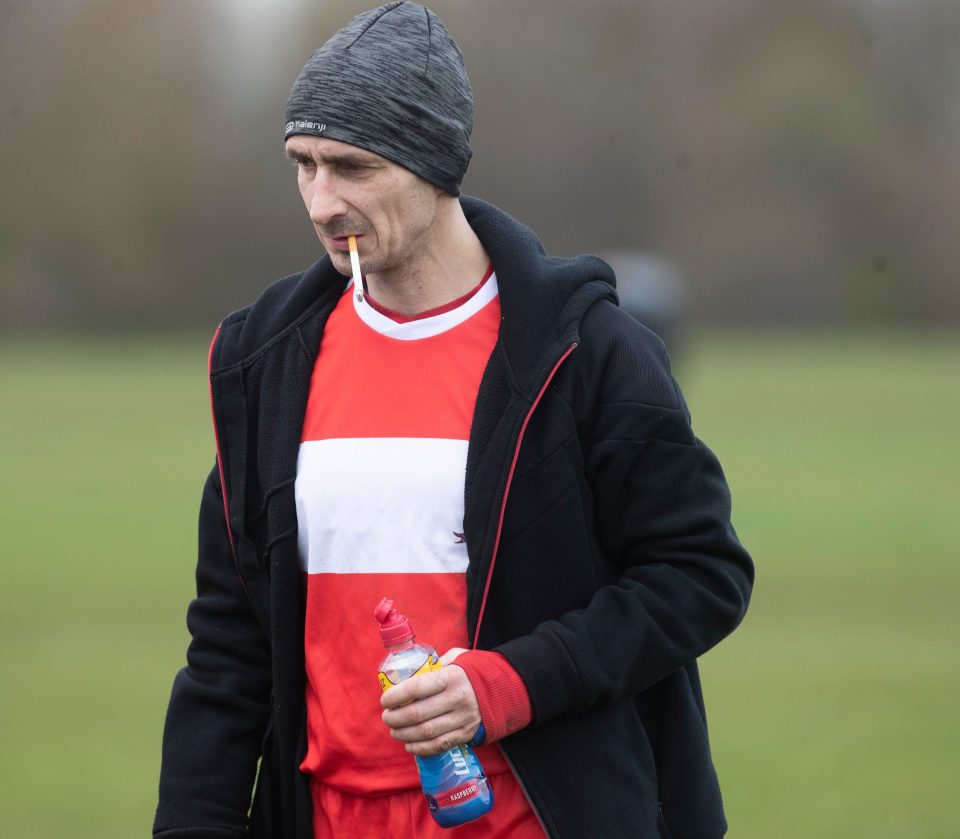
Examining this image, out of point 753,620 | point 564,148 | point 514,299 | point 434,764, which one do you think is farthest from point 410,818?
point 564,148

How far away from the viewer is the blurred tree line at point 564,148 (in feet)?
194

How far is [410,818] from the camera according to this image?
272 centimetres

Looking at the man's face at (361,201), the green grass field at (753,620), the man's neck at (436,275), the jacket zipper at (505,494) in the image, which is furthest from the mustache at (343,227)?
the green grass field at (753,620)

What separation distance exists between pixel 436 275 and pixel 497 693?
74 centimetres

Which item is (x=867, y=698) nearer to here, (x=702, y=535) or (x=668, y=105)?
(x=702, y=535)

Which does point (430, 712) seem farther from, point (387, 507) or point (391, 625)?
point (387, 507)

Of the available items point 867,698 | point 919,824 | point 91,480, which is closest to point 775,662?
point 867,698

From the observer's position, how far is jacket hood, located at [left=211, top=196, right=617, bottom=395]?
2705 mm

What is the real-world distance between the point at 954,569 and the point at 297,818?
33.3 ft

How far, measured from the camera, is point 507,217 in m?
2.95

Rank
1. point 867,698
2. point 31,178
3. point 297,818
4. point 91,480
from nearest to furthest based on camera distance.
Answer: point 297,818 < point 867,698 < point 91,480 < point 31,178

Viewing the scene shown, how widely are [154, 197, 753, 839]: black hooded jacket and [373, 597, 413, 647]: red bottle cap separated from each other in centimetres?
15

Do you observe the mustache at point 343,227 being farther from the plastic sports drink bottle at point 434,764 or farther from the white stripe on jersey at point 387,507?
the plastic sports drink bottle at point 434,764

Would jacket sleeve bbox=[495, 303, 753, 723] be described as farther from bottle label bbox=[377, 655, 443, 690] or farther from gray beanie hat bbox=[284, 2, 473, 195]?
gray beanie hat bbox=[284, 2, 473, 195]
